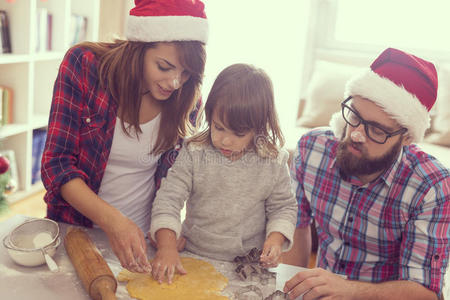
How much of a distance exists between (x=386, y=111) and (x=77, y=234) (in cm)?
88

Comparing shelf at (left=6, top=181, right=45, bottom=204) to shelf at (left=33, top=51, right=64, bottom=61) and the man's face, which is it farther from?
the man's face

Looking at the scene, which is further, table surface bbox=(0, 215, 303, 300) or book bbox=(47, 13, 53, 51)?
book bbox=(47, 13, 53, 51)

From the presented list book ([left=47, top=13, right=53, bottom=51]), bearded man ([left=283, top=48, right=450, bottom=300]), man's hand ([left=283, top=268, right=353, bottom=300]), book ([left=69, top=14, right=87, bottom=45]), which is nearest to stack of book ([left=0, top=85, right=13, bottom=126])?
book ([left=47, top=13, right=53, bottom=51])

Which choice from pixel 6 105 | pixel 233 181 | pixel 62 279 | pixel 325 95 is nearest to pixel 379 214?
pixel 233 181

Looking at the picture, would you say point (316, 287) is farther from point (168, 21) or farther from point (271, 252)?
point (168, 21)

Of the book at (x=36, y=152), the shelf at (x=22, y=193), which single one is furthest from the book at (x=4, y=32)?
the shelf at (x=22, y=193)

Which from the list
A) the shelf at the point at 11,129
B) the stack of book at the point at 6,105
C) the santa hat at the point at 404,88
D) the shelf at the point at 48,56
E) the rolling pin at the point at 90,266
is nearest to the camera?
the rolling pin at the point at 90,266

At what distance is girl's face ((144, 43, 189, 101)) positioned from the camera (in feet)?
4.00

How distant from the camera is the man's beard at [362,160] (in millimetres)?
1308

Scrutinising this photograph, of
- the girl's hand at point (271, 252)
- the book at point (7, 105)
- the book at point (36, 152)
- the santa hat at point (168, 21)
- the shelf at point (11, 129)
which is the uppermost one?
the santa hat at point (168, 21)

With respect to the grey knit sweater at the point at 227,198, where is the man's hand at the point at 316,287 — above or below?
below

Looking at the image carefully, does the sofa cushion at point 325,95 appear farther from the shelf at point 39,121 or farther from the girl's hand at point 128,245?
the girl's hand at point 128,245

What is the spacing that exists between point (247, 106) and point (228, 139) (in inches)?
4.0

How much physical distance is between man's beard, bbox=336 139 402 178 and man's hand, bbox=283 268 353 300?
377 mm
